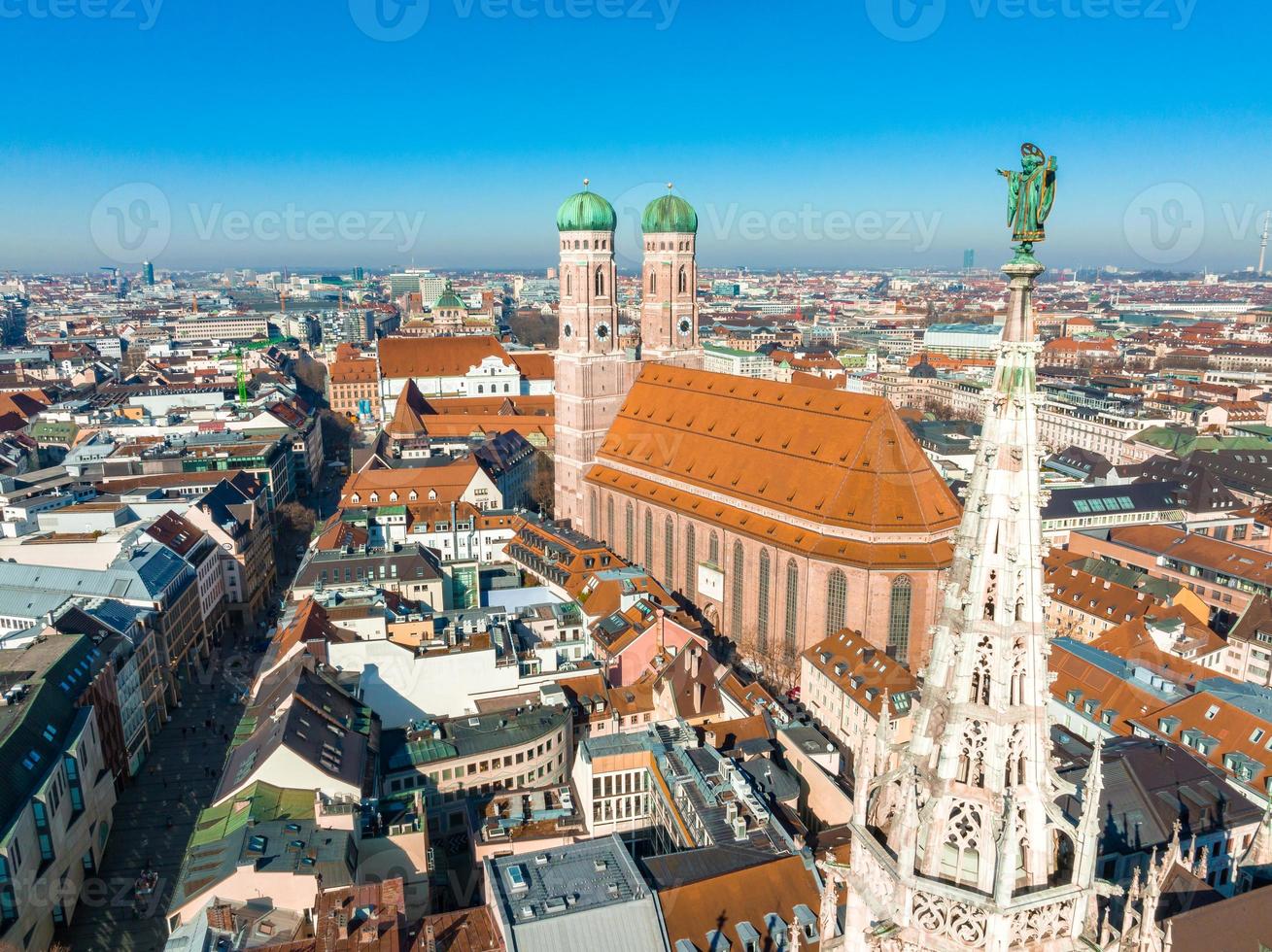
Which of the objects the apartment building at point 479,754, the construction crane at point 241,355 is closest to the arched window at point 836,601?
the apartment building at point 479,754

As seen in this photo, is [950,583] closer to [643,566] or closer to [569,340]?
[643,566]

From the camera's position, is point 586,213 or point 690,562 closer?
point 690,562

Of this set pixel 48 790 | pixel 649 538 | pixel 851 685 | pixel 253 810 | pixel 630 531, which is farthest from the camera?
pixel 630 531

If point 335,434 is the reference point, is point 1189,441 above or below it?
above

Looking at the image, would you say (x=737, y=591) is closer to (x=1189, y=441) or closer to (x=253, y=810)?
(x=253, y=810)

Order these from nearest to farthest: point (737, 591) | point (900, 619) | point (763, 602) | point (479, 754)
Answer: point (479, 754), point (900, 619), point (763, 602), point (737, 591)

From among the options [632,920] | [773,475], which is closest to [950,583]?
[632,920]

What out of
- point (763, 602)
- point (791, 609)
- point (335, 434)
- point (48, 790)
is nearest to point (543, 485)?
point (763, 602)

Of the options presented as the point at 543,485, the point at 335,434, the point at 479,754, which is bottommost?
the point at 479,754

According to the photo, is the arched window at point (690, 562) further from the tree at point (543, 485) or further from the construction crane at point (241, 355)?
the construction crane at point (241, 355)
